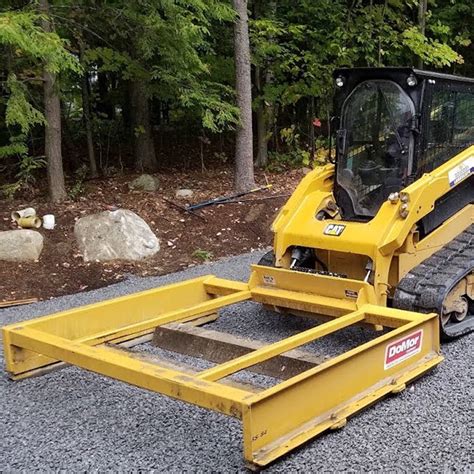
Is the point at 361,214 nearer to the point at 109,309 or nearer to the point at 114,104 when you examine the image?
the point at 109,309

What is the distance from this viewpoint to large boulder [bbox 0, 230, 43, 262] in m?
8.04

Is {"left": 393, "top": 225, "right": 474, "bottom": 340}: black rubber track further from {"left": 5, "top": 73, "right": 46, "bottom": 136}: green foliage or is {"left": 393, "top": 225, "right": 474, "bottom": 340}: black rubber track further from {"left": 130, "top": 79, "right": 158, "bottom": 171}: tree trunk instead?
{"left": 130, "top": 79, "right": 158, "bottom": 171}: tree trunk

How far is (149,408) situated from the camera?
4.25 metres

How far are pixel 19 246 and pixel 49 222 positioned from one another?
2.67 ft

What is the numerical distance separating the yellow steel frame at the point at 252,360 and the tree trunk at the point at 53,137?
4547 millimetres

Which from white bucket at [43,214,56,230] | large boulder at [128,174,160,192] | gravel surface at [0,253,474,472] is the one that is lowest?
gravel surface at [0,253,474,472]

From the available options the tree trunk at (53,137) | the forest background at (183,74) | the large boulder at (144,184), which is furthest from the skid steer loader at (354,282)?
the large boulder at (144,184)

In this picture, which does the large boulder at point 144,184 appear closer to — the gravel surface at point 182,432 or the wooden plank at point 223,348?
the wooden plank at point 223,348

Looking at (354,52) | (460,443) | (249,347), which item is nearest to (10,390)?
Answer: (249,347)

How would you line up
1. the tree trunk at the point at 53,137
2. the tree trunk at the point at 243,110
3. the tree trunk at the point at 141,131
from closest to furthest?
the tree trunk at the point at 53,137
the tree trunk at the point at 243,110
the tree trunk at the point at 141,131

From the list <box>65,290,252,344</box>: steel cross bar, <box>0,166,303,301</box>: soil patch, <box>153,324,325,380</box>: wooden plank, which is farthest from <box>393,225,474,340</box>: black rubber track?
<box>0,166,303,301</box>: soil patch

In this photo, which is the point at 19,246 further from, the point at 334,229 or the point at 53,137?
the point at 334,229

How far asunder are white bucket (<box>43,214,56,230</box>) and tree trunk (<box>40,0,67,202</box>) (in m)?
0.76

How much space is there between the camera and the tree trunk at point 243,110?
1073cm
